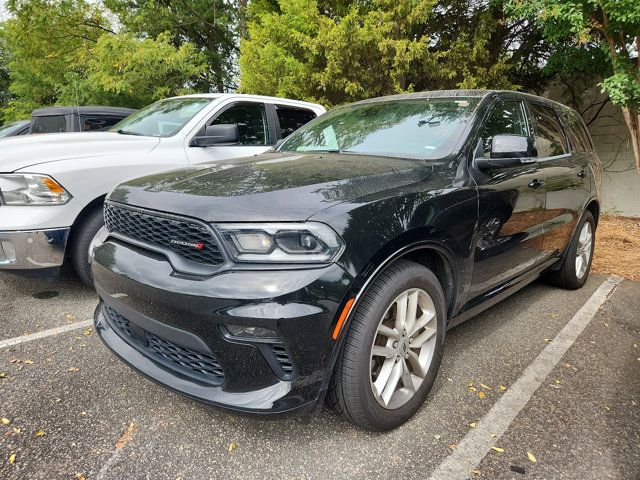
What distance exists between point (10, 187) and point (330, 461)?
10.1 ft

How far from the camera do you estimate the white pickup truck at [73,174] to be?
3.29m

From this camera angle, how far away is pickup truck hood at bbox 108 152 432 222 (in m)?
1.81

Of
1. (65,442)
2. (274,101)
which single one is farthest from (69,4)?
(65,442)

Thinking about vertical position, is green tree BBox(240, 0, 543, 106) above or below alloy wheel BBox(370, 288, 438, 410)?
above

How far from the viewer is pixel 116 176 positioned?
3.65 meters

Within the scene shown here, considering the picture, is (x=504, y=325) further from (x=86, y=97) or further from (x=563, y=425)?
(x=86, y=97)

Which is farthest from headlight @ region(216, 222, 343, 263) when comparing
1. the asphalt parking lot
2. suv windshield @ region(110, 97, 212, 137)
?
suv windshield @ region(110, 97, 212, 137)

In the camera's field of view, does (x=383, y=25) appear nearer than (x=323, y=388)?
No

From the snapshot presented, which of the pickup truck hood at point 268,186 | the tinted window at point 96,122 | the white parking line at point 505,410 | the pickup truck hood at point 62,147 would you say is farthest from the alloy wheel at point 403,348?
the tinted window at point 96,122

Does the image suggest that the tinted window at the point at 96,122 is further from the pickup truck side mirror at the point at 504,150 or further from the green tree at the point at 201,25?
the green tree at the point at 201,25

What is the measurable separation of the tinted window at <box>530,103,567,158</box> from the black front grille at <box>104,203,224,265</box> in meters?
2.57

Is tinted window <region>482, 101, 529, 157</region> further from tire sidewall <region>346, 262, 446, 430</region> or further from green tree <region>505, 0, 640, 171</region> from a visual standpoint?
green tree <region>505, 0, 640, 171</region>

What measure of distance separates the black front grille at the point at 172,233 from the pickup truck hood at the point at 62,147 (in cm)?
166

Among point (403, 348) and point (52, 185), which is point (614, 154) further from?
point (52, 185)
